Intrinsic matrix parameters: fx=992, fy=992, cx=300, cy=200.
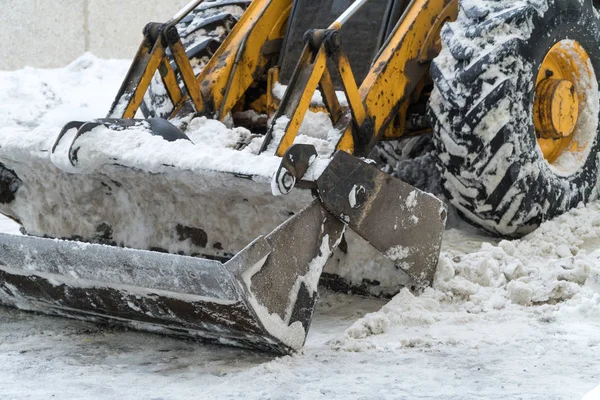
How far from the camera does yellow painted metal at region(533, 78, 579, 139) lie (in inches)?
178

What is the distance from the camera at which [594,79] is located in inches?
190

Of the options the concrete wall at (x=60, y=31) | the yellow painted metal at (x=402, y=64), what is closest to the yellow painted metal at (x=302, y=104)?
the yellow painted metal at (x=402, y=64)

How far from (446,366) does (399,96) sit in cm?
157

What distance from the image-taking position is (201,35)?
5.16m

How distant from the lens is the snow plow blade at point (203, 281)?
112 inches

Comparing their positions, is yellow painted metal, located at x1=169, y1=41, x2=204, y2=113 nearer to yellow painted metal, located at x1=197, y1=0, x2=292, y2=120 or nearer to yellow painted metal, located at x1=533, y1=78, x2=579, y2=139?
yellow painted metal, located at x1=197, y1=0, x2=292, y2=120

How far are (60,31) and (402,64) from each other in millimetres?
8681

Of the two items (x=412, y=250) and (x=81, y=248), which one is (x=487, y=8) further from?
(x=81, y=248)

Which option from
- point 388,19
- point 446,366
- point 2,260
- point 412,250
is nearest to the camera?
point 446,366

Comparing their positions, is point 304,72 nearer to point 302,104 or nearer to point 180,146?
point 302,104

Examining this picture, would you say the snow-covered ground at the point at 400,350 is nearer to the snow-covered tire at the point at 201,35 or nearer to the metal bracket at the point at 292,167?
the metal bracket at the point at 292,167

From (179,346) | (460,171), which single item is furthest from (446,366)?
(460,171)

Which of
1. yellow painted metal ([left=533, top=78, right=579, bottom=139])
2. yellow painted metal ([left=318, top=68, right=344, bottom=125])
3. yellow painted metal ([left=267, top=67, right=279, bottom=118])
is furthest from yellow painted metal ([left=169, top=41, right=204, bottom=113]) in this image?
yellow painted metal ([left=533, top=78, right=579, bottom=139])

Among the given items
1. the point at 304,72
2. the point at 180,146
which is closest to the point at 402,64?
the point at 304,72
